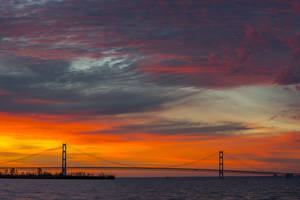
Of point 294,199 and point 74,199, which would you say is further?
point 294,199

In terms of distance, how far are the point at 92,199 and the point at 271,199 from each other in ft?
118

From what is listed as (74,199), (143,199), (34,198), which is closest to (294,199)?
(143,199)

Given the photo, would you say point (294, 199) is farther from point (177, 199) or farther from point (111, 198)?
point (111, 198)

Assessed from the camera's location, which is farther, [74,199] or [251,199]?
[251,199]

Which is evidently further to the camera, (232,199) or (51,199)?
(232,199)

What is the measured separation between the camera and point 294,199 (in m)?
83.5

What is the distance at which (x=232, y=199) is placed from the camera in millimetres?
82562

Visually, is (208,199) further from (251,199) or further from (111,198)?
(111,198)

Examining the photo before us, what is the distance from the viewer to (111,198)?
3292 inches

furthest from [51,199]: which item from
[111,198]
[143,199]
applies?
[143,199]

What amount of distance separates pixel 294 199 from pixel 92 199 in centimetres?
4094

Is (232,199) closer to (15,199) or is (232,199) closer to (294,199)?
(294,199)

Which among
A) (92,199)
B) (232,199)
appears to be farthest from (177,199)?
(92,199)

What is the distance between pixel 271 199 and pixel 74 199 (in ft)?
129
